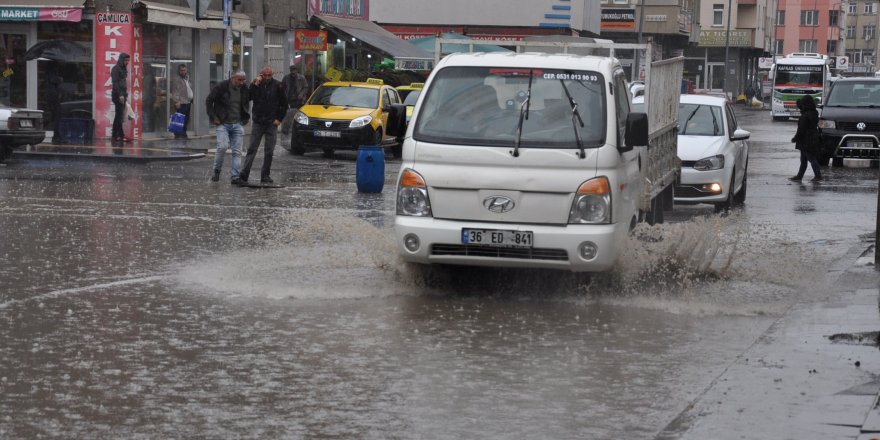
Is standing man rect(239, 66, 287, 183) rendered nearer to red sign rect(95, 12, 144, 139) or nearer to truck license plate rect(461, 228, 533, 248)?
red sign rect(95, 12, 144, 139)

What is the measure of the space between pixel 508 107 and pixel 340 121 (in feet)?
59.3

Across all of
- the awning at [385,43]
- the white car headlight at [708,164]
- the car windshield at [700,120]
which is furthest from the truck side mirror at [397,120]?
the awning at [385,43]

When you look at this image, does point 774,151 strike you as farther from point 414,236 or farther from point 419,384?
point 419,384

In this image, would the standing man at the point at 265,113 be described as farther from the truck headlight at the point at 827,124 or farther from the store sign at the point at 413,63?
the store sign at the point at 413,63

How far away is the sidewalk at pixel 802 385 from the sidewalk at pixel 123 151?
17.2 metres

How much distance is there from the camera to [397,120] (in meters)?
11.8

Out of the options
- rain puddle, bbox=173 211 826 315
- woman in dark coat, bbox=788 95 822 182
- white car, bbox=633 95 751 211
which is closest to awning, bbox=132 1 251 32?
woman in dark coat, bbox=788 95 822 182

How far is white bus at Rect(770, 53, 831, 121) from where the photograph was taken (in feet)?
216

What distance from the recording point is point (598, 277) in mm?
11016

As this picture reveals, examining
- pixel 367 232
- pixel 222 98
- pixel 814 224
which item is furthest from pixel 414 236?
pixel 222 98

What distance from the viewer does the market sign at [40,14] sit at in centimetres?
2978

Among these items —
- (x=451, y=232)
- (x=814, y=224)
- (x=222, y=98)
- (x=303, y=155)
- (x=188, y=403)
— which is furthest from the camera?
(x=303, y=155)

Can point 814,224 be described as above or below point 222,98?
Answer: below

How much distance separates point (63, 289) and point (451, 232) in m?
2.99
